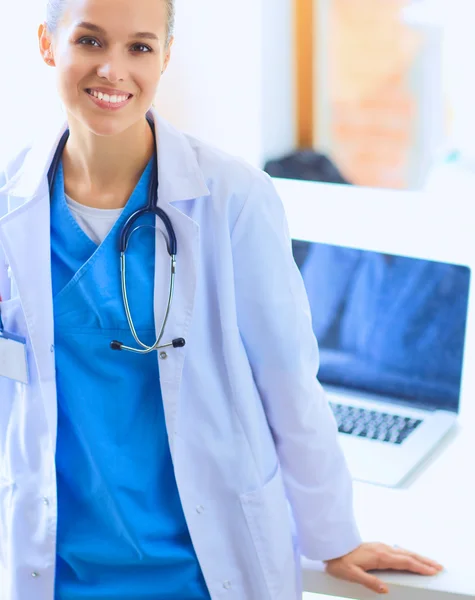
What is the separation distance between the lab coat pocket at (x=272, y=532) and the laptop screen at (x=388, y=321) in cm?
59

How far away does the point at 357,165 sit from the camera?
2789mm

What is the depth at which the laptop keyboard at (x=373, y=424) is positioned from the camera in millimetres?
1717

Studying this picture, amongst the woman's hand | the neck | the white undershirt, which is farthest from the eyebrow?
the woman's hand

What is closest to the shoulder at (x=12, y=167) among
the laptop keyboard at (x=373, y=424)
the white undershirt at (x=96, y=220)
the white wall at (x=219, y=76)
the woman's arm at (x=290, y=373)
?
the white undershirt at (x=96, y=220)

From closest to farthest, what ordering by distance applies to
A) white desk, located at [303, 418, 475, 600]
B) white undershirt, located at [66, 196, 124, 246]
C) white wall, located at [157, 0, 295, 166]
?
white undershirt, located at [66, 196, 124, 246] < white desk, located at [303, 418, 475, 600] < white wall, located at [157, 0, 295, 166]

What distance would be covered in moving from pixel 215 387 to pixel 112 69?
1.39 ft

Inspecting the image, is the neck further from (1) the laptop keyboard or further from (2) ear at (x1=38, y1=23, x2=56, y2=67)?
(1) the laptop keyboard

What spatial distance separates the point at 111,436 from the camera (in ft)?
4.02

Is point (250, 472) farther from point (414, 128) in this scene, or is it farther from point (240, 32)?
point (414, 128)

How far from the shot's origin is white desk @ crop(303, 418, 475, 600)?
1.33 m

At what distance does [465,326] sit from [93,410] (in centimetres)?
82

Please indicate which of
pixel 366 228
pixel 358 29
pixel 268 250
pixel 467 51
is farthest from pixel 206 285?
pixel 358 29

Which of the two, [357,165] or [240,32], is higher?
[240,32]

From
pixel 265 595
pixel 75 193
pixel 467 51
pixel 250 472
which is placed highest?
pixel 467 51
